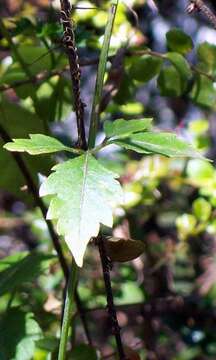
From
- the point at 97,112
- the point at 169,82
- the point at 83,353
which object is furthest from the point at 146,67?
the point at 83,353

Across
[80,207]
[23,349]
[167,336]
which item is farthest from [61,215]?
[167,336]

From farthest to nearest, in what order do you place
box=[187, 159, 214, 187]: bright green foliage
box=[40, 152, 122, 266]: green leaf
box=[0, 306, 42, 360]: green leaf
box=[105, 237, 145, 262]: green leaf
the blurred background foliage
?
box=[187, 159, 214, 187]: bright green foliage, the blurred background foliage, box=[0, 306, 42, 360]: green leaf, box=[105, 237, 145, 262]: green leaf, box=[40, 152, 122, 266]: green leaf

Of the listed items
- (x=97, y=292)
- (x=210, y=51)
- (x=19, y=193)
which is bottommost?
(x=97, y=292)

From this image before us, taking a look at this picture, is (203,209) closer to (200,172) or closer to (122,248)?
(200,172)

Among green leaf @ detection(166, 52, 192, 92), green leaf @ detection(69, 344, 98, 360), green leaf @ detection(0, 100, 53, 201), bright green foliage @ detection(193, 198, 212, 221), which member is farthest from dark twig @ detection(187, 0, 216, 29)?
bright green foliage @ detection(193, 198, 212, 221)

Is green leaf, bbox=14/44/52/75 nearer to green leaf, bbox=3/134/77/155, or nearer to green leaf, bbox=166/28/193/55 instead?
green leaf, bbox=166/28/193/55

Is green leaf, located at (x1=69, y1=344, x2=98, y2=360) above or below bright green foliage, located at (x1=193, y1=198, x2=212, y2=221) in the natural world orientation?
above

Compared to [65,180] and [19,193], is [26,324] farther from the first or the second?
[65,180]
